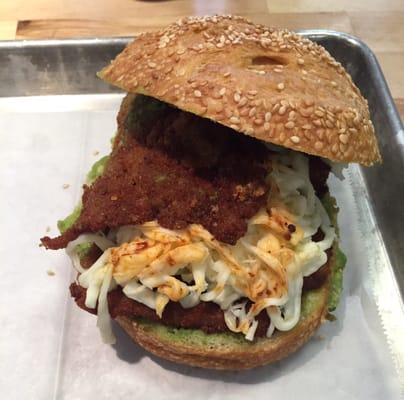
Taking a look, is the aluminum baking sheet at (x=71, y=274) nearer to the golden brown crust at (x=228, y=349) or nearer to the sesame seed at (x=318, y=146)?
the golden brown crust at (x=228, y=349)

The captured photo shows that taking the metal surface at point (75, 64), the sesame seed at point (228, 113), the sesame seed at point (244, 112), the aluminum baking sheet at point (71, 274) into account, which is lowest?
the aluminum baking sheet at point (71, 274)

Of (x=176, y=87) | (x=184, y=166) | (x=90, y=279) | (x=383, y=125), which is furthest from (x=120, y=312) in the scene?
(x=383, y=125)

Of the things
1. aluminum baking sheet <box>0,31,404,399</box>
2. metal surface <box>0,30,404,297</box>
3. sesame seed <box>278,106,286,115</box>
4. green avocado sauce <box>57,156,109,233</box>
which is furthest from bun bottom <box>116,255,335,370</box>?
metal surface <box>0,30,404,297</box>

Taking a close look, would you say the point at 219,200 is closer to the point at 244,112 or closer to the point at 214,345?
the point at 244,112

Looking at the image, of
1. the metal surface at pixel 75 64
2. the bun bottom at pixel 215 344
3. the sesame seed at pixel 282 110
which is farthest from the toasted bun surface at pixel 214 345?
the metal surface at pixel 75 64

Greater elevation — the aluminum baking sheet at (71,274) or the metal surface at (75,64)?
the metal surface at (75,64)

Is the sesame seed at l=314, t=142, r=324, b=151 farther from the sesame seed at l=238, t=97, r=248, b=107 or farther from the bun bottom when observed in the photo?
the bun bottom
